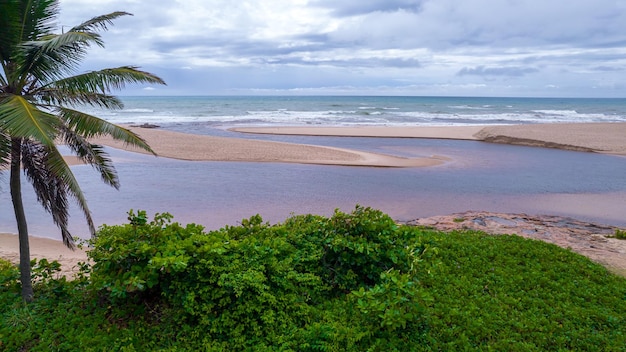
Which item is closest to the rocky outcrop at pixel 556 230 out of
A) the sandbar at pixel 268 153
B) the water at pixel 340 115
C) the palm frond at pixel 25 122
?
the palm frond at pixel 25 122

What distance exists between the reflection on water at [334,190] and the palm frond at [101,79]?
4.10m

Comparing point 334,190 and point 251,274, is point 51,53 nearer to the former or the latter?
point 251,274

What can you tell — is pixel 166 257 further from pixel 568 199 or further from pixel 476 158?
pixel 476 158

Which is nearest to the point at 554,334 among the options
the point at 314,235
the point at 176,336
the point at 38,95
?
the point at 314,235

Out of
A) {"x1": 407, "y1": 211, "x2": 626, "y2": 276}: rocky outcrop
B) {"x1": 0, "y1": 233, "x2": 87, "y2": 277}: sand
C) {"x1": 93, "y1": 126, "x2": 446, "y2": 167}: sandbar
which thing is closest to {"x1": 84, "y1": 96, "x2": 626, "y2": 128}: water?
{"x1": 93, "y1": 126, "x2": 446, "y2": 167}: sandbar

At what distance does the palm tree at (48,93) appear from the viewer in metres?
4.61

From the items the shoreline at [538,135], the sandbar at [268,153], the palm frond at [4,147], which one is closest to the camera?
the palm frond at [4,147]

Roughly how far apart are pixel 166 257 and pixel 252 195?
8235 mm

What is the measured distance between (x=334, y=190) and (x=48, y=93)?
947cm

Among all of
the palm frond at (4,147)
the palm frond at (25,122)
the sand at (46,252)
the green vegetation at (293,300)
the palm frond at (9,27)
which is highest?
the palm frond at (9,27)

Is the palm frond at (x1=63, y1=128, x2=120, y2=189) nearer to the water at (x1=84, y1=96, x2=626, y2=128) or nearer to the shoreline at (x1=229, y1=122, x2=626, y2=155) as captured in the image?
the shoreline at (x1=229, y1=122, x2=626, y2=155)

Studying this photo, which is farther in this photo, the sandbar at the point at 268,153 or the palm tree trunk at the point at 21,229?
the sandbar at the point at 268,153

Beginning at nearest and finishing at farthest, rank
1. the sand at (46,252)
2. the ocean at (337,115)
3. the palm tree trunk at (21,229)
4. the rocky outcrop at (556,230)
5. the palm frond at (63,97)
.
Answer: the palm frond at (63,97), the palm tree trunk at (21,229), the sand at (46,252), the rocky outcrop at (556,230), the ocean at (337,115)

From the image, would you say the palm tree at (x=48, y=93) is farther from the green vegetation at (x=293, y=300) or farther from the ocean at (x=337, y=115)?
the ocean at (x=337, y=115)
